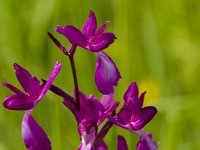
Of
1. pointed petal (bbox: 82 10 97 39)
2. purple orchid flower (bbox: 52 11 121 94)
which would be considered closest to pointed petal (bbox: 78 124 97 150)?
purple orchid flower (bbox: 52 11 121 94)

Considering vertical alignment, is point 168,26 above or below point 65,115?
above

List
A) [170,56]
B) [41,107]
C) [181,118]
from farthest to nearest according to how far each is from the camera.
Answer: [170,56], [41,107], [181,118]

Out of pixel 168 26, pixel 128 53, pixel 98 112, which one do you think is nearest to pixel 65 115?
pixel 128 53

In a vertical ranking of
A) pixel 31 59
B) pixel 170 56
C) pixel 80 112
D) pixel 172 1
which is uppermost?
pixel 172 1

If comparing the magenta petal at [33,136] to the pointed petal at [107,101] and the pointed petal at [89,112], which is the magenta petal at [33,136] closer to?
the pointed petal at [89,112]

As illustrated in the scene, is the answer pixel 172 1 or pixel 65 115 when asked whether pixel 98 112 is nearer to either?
pixel 65 115

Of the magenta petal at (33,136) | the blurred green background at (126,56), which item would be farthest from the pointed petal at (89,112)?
the blurred green background at (126,56)

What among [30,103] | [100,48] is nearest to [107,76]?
[100,48]

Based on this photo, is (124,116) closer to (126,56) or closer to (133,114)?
(133,114)
